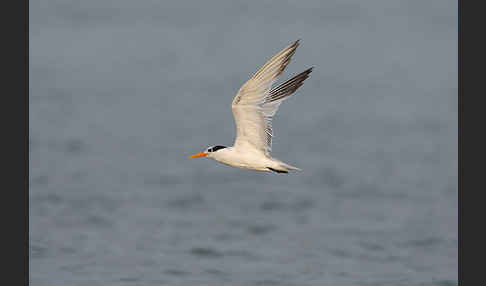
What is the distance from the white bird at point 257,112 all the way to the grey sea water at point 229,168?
655 cm

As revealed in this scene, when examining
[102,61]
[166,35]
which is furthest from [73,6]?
[102,61]

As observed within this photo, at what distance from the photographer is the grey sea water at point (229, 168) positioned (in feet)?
56.1

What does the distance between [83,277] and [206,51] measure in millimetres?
18736

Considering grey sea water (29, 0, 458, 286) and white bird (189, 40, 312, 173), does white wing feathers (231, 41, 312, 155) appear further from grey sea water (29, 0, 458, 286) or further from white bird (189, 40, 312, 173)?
grey sea water (29, 0, 458, 286)

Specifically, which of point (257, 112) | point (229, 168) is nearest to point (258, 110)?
point (257, 112)

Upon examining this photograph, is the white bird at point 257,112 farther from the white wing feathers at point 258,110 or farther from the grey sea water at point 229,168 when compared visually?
the grey sea water at point 229,168

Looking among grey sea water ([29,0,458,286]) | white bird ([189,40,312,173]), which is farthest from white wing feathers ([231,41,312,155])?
grey sea water ([29,0,458,286])

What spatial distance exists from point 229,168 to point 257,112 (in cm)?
1384

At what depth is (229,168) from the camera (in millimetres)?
23344

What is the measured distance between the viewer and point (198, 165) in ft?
75.4

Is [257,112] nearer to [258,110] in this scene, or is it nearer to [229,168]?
[258,110]

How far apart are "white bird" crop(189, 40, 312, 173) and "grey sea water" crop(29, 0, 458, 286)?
21.5ft

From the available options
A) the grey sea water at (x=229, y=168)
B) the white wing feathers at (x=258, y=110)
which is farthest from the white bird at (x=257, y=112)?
the grey sea water at (x=229, y=168)

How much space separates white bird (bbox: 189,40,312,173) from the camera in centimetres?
927
